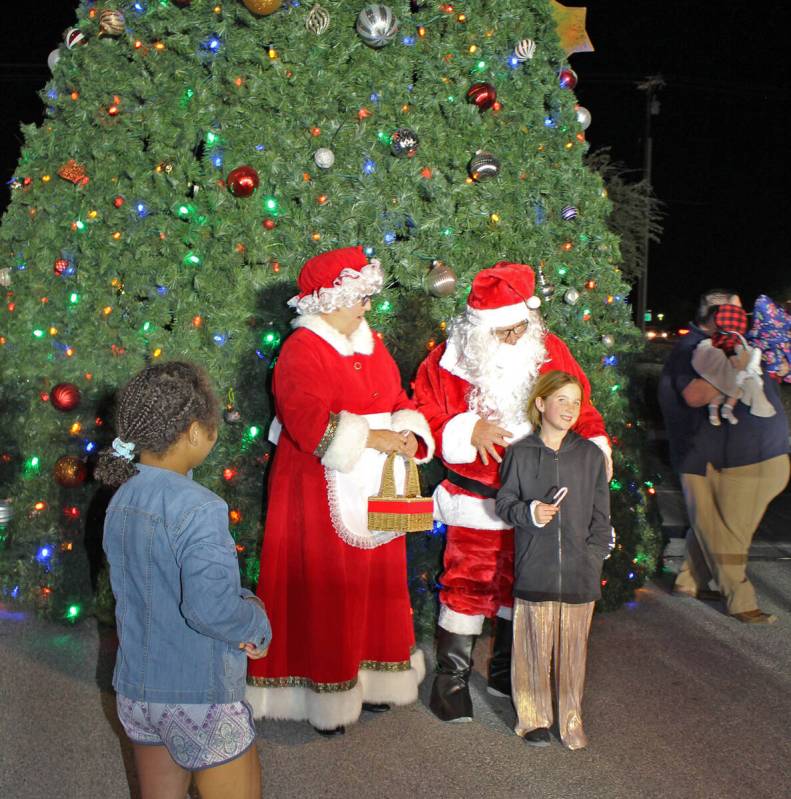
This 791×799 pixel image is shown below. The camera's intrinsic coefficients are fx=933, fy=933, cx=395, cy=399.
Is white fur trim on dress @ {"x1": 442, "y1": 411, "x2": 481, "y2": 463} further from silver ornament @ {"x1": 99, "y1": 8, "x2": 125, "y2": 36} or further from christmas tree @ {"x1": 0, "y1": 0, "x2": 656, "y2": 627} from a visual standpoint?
silver ornament @ {"x1": 99, "y1": 8, "x2": 125, "y2": 36}

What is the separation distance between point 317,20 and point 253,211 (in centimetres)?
108

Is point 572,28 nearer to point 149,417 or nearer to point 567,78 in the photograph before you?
point 567,78

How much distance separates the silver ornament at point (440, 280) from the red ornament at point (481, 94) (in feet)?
3.18

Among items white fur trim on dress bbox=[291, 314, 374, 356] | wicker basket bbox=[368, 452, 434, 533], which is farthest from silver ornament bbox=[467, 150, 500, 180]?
wicker basket bbox=[368, 452, 434, 533]

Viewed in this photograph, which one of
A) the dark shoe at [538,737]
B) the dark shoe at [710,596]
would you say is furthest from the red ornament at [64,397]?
the dark shoe at [710,596]

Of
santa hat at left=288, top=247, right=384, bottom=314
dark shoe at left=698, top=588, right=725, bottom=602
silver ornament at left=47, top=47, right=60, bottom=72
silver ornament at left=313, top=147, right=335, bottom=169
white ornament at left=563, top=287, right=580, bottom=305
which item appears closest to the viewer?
santa hat at left=288, top=247, right=384, bottom=314

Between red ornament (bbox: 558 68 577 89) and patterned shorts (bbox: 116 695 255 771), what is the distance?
4490mm

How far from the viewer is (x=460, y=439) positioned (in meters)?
4.27

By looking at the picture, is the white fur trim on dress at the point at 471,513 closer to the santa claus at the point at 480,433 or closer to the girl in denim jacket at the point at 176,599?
the santa claus at the point at 480,433

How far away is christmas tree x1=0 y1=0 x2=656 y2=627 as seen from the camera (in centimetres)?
500

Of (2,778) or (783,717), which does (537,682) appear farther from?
(2,778)

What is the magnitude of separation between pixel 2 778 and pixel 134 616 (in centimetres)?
173

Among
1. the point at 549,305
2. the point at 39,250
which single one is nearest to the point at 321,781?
the point at 549,305

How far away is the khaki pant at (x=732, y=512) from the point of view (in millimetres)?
5699
